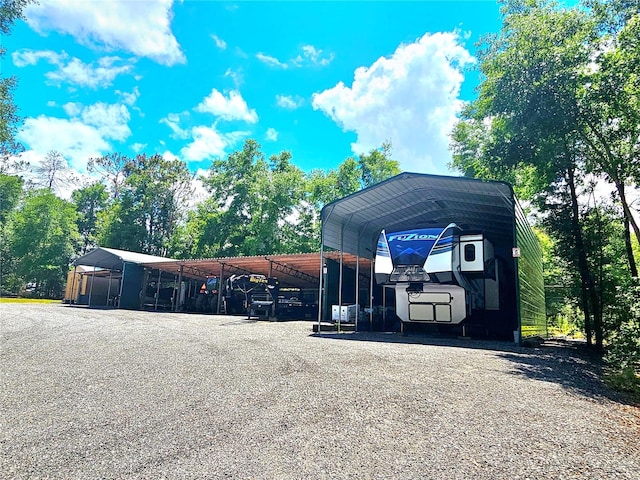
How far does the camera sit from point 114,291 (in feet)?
98.0

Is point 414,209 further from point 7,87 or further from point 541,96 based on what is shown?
point 7,87

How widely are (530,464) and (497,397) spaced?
1664 millimetres

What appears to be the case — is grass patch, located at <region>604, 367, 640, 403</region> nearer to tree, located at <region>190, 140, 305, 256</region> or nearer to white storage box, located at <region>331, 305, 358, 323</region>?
white storage box, located at <region>331, 305, 358, 323</region>

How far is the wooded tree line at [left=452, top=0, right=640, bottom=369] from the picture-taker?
908cm

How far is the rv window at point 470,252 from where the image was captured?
980cm

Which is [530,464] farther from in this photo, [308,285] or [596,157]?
[308,285]

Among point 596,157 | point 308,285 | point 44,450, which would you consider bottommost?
point 44,450

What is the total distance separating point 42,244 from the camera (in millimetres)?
37906

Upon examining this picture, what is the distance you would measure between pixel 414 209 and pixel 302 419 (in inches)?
419

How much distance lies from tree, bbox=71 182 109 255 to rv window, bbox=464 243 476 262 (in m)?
51.2

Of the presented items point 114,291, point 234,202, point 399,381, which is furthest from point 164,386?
Result: point 234,202

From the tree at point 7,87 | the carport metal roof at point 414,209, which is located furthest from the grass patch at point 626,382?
the tree at point 7,87

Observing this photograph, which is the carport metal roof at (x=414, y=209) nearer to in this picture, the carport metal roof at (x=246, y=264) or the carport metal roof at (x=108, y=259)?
the carport metal roof at (x=246, y=264)

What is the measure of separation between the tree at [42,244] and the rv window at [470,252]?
40372 mm
